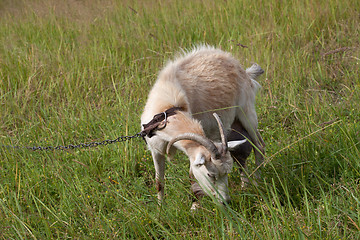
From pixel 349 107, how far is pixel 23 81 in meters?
4.21

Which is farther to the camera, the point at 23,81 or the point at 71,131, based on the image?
the point at 23,81

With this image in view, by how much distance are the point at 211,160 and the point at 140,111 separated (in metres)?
2.06

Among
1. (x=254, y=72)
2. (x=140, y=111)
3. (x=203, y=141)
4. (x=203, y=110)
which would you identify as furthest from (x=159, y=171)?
(x=254, y=72)

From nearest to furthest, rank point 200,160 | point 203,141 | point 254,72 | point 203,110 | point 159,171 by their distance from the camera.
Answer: point 203,141, point 200,160, point 159,171, point 203,110, point 254,72

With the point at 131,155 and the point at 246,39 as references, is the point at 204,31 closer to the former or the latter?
the point at 246,39

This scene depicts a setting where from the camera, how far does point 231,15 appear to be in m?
6.63

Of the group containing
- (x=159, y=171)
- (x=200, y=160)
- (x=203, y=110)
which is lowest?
(x=159, y=171)

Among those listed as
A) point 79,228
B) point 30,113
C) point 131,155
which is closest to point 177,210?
point 79,228

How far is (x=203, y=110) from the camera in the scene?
4.18 metres

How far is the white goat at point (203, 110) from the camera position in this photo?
10.5 ft

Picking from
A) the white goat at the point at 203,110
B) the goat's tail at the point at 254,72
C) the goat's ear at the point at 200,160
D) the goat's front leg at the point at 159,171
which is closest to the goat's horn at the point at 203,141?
the white goat at the point at 203,110

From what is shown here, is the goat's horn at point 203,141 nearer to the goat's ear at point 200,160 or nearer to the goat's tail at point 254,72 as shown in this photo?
the goat's ear at point 200,160

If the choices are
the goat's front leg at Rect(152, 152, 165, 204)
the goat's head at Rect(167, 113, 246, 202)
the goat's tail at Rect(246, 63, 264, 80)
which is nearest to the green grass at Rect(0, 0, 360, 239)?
the goat's front leg at Rect(152, 152, 165, 204)

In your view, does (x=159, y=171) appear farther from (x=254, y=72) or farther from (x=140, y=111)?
(x=254, y=72)
